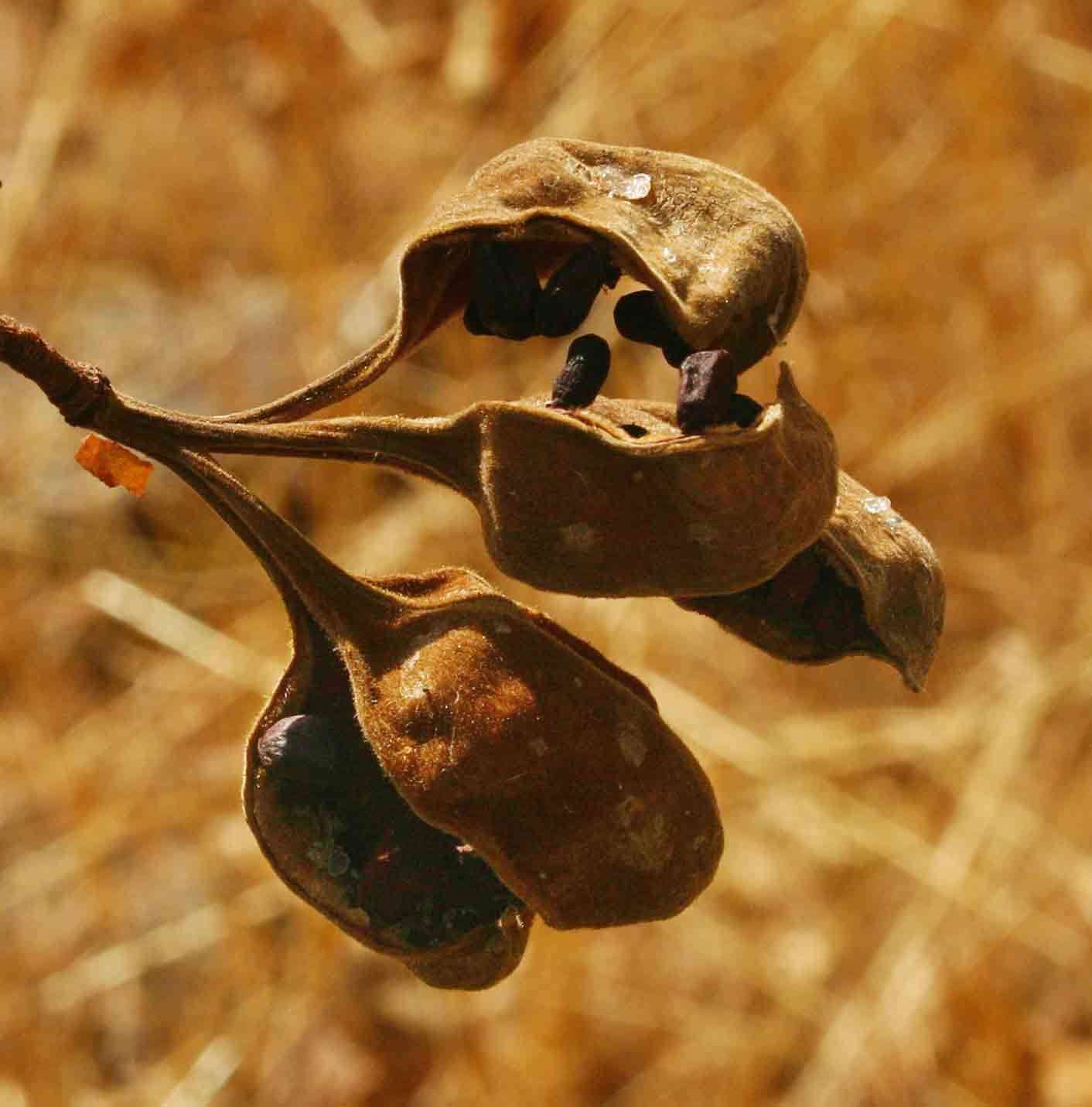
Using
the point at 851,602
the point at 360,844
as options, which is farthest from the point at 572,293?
the point at 360,844

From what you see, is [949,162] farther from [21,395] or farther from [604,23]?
[21,395]

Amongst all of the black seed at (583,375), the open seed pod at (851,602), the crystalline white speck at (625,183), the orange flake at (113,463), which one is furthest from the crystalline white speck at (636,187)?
the orange flake at (113,463)

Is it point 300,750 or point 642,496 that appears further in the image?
point 300,750

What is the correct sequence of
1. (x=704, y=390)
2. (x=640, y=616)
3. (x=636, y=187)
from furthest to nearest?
1. (x=640, y=616)
2. (x=636, y=187)
3. (x=704, y=390)

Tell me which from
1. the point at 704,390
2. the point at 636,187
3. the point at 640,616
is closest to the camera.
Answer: the point at 704,390

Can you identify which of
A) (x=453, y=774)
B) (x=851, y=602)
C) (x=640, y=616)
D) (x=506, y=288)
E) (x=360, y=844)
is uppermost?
(x=506, y=288)

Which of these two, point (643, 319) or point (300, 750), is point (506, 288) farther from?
point (300, 750)

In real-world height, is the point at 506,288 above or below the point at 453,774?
above

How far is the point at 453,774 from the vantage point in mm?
1140

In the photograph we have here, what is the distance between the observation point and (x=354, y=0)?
4.54 meters

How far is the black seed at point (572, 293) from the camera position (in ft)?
3.88

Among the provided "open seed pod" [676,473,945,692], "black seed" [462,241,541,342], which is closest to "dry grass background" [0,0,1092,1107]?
"open seed pod" [676,473,945,692]

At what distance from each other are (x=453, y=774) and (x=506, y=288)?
335mm

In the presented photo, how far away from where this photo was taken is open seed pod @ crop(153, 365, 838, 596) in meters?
1.08
